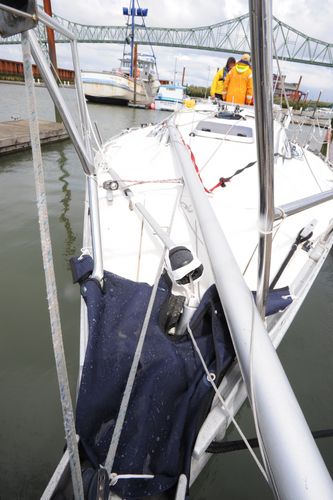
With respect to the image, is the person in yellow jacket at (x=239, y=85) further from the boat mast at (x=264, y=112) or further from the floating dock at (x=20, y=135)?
the boat mast at (x=264, y=112)

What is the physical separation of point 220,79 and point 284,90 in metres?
4.69

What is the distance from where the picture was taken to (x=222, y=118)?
4242mm

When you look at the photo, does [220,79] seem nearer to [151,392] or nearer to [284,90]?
[284,90]

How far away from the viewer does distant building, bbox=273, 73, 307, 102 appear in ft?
5.83

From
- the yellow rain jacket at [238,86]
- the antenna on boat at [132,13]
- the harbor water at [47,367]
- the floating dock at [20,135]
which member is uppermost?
the antenna on boat at [132,13]

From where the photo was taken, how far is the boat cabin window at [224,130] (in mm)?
3508

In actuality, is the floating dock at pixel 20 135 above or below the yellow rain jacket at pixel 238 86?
below

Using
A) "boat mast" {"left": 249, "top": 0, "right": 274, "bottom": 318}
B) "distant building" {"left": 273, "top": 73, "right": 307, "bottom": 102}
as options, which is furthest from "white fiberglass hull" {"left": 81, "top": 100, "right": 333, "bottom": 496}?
"distant building" {"left": 273, "top": 73, "right": 307, "bottom": 102}

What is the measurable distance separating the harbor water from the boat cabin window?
1.90m

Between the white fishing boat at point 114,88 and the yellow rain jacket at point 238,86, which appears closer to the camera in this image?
the yellow rain jacket at point 238,86

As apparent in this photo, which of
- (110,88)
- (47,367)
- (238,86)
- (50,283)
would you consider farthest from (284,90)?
(110,88)

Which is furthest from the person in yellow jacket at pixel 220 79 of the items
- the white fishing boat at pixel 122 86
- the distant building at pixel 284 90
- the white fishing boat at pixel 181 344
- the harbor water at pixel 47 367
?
the white fishing boat at pixel 122 86

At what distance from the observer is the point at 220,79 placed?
20.0 ft

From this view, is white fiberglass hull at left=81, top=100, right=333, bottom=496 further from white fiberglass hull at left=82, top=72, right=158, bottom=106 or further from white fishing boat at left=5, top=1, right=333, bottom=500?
white fiberglass hull at left=82, top=72, right=158, bottom=106
